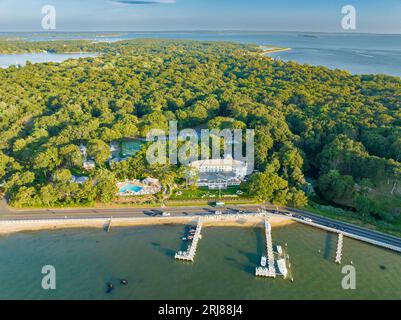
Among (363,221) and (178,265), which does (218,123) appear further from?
(178,265)

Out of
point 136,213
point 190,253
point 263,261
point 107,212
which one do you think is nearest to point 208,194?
point 136,213

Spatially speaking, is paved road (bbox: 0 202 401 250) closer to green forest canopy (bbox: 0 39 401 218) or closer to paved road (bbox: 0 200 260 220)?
paved road (bbox: 0 200 260 220)

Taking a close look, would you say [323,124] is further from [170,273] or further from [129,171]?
[170,273]

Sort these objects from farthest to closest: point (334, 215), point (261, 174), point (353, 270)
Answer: point (261, 174)
point (334, 215)
point (353, 270)

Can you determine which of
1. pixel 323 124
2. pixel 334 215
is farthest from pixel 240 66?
pixel 334 215

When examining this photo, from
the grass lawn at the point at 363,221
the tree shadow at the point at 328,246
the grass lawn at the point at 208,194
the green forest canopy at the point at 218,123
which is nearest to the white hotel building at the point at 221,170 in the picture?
the grass lawn at the point at 208,194

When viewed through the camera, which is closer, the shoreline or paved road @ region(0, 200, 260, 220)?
the shoreline

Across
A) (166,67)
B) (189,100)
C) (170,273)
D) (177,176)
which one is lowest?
(170,273)

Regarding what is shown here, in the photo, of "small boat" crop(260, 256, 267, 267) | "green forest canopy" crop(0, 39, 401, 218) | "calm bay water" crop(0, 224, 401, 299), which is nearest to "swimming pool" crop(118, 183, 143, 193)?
"green forest canopy" crop(0, 39, 401, 218)
